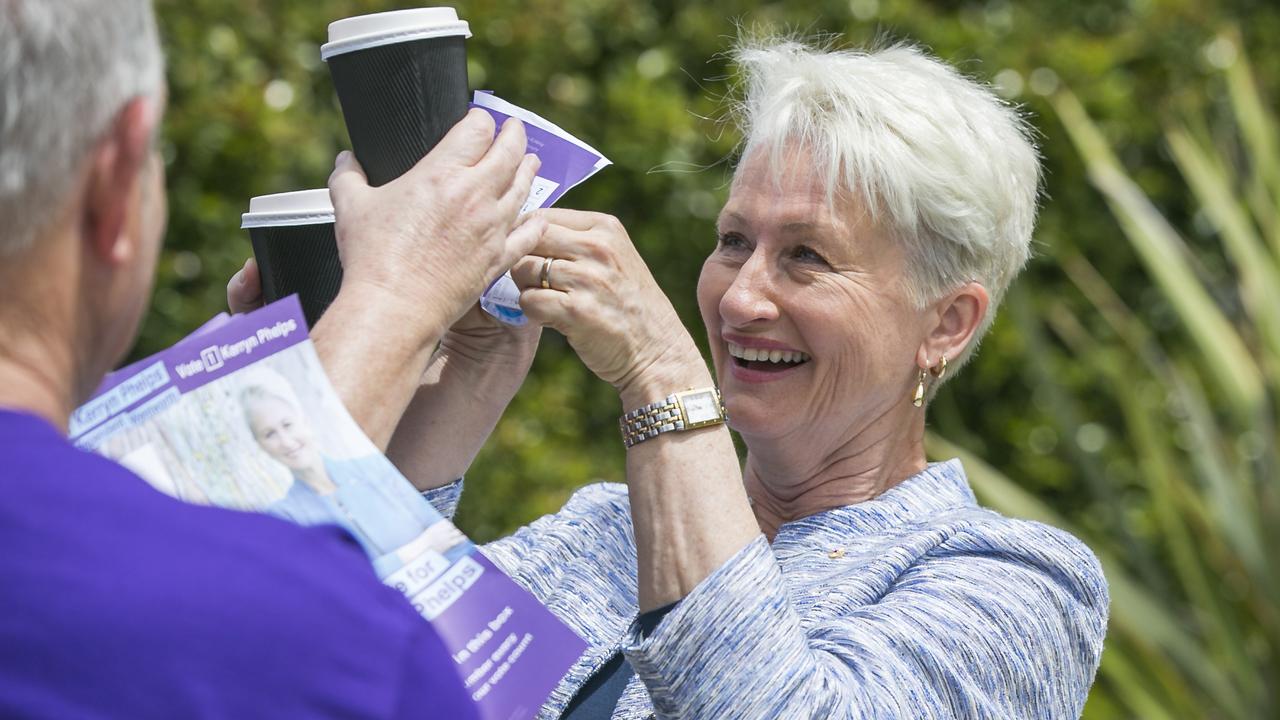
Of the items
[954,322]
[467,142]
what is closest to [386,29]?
[467,142]

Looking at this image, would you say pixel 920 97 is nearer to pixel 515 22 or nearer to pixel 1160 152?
pixel 515 22

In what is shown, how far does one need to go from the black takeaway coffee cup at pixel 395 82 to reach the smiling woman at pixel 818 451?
0.23 meters

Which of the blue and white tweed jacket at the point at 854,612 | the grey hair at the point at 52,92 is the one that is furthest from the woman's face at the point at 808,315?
the grey hair at the point at 52,92

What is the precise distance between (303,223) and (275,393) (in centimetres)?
57

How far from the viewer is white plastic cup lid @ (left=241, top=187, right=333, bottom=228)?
6.40 feet

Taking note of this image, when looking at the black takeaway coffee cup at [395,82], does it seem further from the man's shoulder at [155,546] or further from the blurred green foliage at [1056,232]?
the blurred green foliage at [1056,232]

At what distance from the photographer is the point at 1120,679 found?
3.72 m

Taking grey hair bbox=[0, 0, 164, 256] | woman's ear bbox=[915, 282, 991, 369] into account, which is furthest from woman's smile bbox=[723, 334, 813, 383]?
grey hair bbox=[0, 0, 164, 256]

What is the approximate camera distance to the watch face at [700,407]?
1.96m

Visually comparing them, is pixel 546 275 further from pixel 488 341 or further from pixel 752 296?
pixel 752 296

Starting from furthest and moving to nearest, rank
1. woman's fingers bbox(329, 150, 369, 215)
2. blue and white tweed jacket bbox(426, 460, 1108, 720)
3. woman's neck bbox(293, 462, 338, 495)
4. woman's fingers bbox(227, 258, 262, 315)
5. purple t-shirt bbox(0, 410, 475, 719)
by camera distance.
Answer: woman's fingers bbox(227, 258, 262, 315)
blue and white tweed jacket bbox(426, 460, 1108, 720)
woman's fingers bbox(329, 150, 369, 215)
woman's neck bbox(293, 462, 338, 495)
purple t-shirt bbox(0, 410, 475, 719)

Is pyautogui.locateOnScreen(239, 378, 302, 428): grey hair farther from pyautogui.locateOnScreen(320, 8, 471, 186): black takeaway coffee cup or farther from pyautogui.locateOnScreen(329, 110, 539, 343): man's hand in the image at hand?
pyautogui.locateOnScreen(320, 8, 471, 186): black takeaway coffee cup

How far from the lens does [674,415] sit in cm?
196

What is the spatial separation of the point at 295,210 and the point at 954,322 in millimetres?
1269
